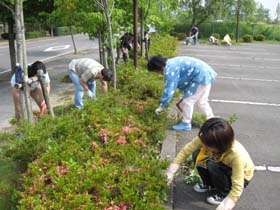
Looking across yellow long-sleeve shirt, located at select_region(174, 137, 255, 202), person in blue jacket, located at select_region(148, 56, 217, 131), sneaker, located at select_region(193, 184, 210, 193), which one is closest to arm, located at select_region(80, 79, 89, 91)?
person in blue jacket, located at select_region(148, 56, 217, 131)

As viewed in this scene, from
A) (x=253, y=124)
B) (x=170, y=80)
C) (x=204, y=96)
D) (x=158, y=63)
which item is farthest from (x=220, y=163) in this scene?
(x=253, y=124)

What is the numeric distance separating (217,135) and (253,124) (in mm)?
3459

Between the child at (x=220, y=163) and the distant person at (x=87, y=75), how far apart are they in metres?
2.73

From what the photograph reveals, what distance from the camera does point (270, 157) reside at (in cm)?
438

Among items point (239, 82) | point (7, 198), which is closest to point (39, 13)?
point (239, 82)

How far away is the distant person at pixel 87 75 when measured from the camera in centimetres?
567

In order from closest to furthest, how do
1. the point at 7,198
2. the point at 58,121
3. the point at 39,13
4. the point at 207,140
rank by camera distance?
the point at 207,140 → the point at 7,198 → the point at 58,121 → the point at 39,13

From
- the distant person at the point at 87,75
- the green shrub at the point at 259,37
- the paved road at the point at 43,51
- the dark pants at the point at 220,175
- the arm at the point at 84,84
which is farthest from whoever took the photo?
the green shrub at the point at 259,37

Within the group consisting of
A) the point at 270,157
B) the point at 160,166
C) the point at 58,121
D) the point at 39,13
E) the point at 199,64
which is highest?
the point at 39,13

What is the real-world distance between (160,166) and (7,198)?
4.45ft

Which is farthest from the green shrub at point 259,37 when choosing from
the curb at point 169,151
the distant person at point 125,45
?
the curb at point 169,151

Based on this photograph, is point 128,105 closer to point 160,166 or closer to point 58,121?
point 58,121

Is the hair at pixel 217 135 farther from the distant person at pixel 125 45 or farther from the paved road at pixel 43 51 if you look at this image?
the paved road at pixel 43 51

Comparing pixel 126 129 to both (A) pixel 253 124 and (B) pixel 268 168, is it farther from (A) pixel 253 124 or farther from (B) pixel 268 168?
(A) pixel 253 124
